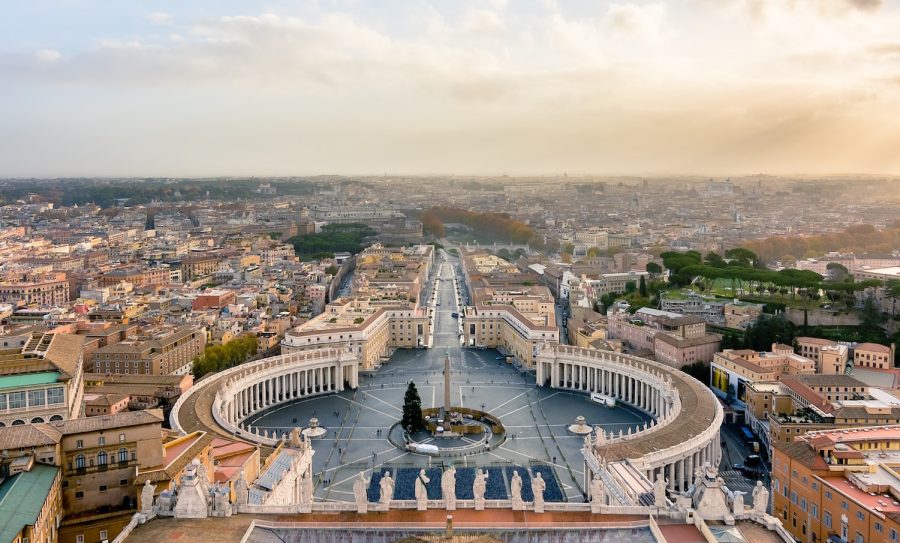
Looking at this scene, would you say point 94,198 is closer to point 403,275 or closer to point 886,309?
point 403,275

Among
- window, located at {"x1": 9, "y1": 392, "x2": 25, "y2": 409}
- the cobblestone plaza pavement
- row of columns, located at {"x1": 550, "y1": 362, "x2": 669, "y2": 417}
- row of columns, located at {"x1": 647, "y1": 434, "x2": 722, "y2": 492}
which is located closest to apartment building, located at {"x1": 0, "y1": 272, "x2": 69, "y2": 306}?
the cobblestone plaza pavement

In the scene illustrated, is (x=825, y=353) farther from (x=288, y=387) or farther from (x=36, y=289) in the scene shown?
(x=36, y=289)

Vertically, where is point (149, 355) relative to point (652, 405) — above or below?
above

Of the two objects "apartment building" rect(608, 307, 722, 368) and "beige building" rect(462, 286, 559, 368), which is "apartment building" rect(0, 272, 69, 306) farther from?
"apartment building" rect(608, 307, 722, 368)

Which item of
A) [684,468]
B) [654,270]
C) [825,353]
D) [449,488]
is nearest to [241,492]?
[449,488]

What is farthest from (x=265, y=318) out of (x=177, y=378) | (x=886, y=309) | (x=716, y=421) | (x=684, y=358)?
(x=886, y=309)

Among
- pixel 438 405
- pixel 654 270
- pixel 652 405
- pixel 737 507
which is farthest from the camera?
pixel 654 270
